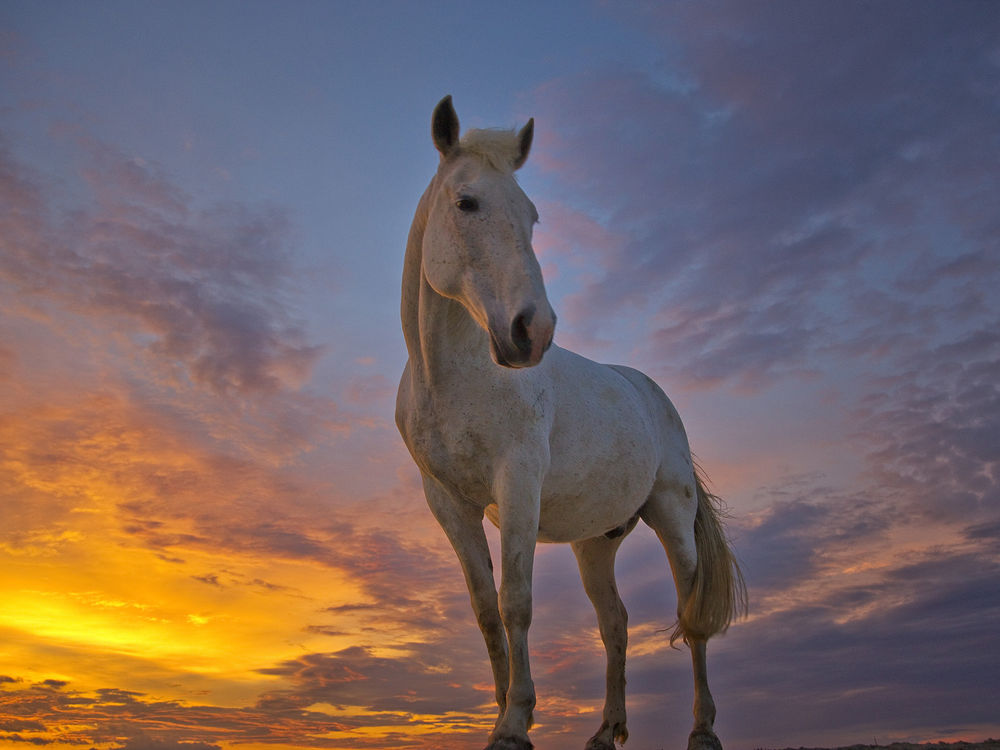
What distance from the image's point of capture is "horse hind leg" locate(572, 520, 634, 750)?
6406 millimetres

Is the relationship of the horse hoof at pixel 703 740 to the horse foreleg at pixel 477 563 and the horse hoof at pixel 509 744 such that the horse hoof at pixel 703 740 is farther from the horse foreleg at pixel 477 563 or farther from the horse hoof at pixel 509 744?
the horse hoof at pixel 509 744

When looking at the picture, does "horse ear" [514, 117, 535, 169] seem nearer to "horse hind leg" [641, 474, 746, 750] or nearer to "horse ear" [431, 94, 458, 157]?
"horse ear" [431, 94, 458, 157]

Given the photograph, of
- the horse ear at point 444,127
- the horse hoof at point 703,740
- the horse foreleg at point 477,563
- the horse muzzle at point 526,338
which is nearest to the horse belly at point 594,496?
the horse foreleg at point 477,563

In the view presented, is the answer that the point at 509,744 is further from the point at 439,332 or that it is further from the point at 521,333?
the point at 439,332

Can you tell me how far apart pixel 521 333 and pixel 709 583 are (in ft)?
12.9

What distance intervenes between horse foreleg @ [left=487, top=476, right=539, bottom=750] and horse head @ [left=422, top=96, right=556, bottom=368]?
89 centimetres

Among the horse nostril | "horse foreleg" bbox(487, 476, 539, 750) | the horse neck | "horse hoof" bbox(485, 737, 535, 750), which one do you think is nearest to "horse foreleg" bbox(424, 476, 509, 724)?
"horse foreleg" bbox(487, 476, 539, 750)

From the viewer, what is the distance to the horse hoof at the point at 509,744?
4223 millimetres

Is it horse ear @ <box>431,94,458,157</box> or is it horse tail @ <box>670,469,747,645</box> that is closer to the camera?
horse ear @ <box>431,94,458,157</box>

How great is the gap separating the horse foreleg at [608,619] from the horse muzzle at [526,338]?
11.2 ft

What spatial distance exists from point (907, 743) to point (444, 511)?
13.5 ft

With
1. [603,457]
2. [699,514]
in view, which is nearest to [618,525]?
[603,457]

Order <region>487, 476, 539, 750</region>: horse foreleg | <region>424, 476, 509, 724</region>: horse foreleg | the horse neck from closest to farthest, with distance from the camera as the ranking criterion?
<region>487, 476, 539, 750</region>: horse foreleg < the horse neck < <region>424, 476, 509, 724</region>: horse foreleg

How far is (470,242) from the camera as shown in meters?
4.33
